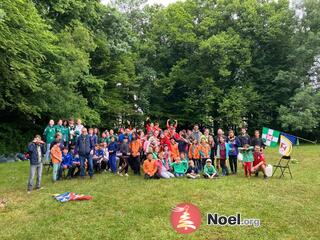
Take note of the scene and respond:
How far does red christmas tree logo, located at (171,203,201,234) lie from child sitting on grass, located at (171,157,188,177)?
347cm

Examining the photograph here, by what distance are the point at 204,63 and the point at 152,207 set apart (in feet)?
74.4

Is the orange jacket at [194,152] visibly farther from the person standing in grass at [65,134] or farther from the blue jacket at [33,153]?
the blue jacket at [33,153]

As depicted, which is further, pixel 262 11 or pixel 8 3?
pixel 262 11

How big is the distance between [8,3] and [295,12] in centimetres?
2622

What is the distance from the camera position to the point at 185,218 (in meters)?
6.88

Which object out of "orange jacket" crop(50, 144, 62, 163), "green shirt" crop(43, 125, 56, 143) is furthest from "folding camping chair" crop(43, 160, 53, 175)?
"orange jacket" crop(50, 144, 62, 163)

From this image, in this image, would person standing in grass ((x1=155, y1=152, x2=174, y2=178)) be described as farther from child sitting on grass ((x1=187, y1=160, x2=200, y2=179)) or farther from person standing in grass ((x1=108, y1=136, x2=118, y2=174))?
person standing in grass ((x1=108, y1=136, x2=118, y2=174))

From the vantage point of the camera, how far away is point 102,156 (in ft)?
37.5

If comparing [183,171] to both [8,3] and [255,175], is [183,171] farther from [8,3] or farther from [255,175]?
[8,3]

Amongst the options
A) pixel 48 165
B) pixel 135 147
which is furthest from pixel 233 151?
pixel 48 165

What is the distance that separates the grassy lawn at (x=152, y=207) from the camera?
19.3 feet

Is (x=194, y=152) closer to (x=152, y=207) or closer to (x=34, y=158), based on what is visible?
(x=152, y=207)

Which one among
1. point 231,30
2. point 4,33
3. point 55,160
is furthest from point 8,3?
point 231,30

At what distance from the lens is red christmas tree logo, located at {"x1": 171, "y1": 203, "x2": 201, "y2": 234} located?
6073mm
